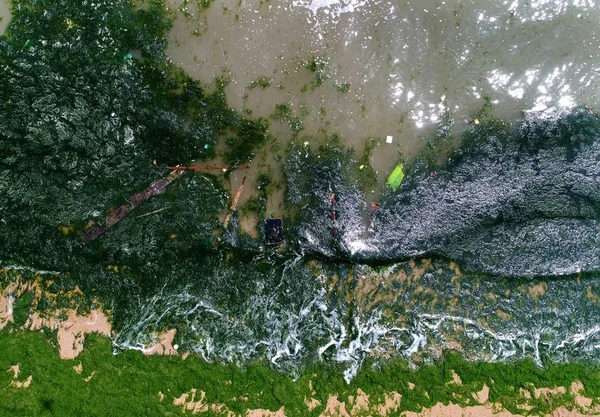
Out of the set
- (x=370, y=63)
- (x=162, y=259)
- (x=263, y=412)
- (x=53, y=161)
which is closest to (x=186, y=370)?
(x=263, y=412)

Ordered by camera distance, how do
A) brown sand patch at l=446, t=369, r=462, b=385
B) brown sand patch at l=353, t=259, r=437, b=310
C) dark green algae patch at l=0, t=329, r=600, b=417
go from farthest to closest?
brown sand patch at l=353, t=259, r=437, b=310 → brown sand patch at l=446, t=369, r=462, b=385 → dark green algae patch at l=0, t=329, r=600, b=417

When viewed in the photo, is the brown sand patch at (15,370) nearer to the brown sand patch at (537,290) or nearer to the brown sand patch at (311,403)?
the brown sand patch at (311,403)

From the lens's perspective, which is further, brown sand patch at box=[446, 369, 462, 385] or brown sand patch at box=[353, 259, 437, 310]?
brown sand patch at box=[353, 259, 437, 310]

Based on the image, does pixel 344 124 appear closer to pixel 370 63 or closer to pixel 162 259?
pixel 370 63

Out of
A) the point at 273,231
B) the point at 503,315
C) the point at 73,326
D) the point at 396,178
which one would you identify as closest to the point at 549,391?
the point at 503,315

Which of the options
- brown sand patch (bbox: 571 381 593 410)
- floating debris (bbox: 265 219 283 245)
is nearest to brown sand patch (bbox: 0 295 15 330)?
floating debris (bbox: 265 219 283 245)

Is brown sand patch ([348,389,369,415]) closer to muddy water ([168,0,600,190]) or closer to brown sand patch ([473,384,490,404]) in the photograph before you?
brown sand patch ([473,384,490,404])

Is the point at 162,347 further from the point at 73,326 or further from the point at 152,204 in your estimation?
the point at 152,204
